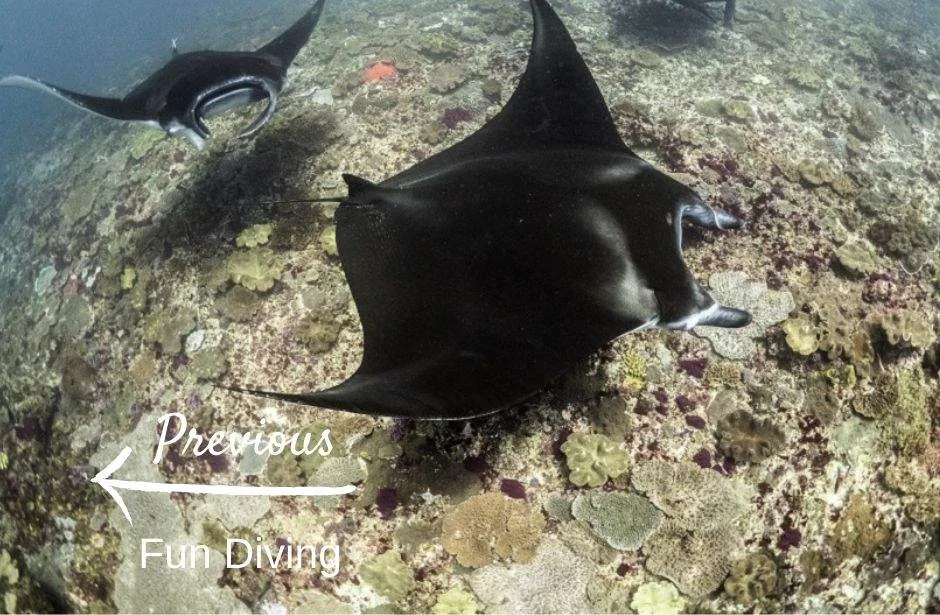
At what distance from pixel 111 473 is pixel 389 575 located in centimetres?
254

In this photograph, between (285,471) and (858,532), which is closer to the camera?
(858,532)

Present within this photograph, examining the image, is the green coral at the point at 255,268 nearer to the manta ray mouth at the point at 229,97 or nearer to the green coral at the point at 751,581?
the manta ray mouth at the point at 229,97

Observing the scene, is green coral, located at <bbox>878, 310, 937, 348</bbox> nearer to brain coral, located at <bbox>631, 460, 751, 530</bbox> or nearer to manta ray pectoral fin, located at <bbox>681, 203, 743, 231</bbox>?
manta ray pectoral fin, located at <bbox>681, 203, 743, 231</bbox>

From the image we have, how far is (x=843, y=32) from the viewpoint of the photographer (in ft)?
35.1

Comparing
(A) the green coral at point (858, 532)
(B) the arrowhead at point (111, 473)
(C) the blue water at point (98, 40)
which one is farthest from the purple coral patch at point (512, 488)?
(C) the blue water at point (98, 40)

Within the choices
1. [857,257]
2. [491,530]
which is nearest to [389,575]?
[491,530]

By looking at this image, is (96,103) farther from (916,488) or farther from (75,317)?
(916,488)

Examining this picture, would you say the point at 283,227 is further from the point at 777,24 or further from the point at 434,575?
→ the point at 777,24

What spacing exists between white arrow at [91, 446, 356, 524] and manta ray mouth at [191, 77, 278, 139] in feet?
9.19

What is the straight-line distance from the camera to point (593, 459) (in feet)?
10.6

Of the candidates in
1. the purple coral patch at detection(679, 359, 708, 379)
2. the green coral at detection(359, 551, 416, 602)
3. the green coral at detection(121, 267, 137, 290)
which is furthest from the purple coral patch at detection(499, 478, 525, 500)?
the green coral at detection(121, 267, 137, 290)

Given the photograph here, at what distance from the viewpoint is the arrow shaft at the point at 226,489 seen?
11.1ft

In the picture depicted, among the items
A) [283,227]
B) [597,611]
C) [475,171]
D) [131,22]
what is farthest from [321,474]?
[131,22]

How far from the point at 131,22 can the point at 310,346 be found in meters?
60.1
